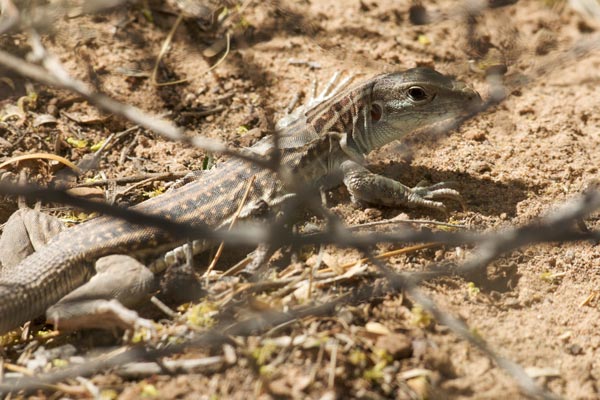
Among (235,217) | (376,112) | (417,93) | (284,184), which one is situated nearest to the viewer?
(235,217)

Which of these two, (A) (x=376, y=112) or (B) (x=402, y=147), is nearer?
(B) (x=402, y=147)

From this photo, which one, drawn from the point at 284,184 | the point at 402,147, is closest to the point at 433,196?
the point at 402,147

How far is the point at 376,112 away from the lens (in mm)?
5043

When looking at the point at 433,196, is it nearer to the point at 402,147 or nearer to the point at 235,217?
the point at 402,147

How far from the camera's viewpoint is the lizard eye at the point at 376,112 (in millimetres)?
5020

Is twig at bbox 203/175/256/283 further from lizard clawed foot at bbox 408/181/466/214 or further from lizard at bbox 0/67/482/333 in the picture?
lizard clawed foot at bbox 408/181/466/214

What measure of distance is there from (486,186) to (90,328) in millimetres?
3029

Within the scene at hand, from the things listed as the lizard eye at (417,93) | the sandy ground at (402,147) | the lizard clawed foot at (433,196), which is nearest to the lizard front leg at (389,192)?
the lizard clawed foot at (433,196)

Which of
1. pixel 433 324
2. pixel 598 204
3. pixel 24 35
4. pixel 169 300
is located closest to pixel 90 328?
pixel 169 300

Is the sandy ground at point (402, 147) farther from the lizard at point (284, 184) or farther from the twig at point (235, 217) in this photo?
the twig at point (235, 217)

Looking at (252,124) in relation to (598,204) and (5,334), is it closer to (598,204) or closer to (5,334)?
(5,334)

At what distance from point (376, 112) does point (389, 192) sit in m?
0.74

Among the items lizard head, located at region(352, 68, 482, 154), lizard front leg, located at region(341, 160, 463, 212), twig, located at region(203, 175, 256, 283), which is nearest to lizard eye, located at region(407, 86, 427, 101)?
lizard head, located at region(352, 68, 482, 154)

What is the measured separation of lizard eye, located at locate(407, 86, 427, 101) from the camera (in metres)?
4.83
